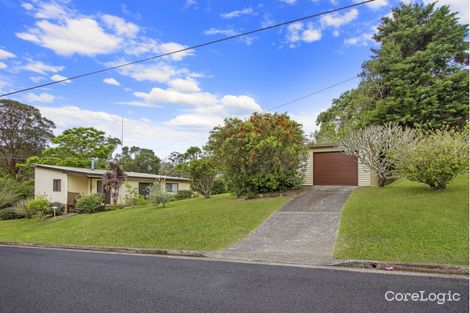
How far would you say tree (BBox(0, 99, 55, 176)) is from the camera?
3428cm

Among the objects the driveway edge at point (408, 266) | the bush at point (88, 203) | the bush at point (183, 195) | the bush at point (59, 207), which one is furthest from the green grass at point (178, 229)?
the bush at point (183, 195)

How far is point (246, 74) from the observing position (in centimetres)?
1772

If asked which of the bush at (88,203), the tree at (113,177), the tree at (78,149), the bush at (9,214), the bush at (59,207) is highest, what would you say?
the tree at (78,149)

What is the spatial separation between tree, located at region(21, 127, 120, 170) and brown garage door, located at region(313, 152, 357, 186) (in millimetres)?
22120

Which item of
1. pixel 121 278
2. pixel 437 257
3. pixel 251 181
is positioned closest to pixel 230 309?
pixel 121 278

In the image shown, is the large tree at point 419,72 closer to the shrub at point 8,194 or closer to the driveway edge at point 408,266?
the driveway edge at point 408,266

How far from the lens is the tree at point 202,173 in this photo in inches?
663

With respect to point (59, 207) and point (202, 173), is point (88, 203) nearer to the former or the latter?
point (59, 207)

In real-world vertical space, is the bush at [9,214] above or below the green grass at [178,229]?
below

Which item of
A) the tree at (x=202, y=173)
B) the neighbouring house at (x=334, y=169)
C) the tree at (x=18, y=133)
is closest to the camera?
the tree at (x=202, y=173)

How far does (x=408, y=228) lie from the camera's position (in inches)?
293

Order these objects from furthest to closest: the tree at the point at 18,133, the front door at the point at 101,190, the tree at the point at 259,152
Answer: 1. the tree at the point at 18,133
2. the front door at the point at 101,190
3. the tree at the point at 259,152

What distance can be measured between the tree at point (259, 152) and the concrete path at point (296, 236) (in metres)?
2.46

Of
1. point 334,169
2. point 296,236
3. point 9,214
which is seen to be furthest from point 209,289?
point 9,214
